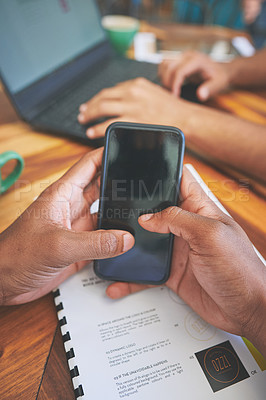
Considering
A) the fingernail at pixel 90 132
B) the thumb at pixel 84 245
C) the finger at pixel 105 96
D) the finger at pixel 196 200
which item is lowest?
the finger at pixel 196 200

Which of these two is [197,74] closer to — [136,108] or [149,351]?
[136,108]

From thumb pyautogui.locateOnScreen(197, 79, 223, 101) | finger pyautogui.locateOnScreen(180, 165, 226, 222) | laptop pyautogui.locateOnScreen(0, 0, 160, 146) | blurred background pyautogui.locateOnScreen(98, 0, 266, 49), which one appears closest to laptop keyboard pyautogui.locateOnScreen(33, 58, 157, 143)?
laptop pyautogui.locateOnScreen(0, 0, 160, 146)

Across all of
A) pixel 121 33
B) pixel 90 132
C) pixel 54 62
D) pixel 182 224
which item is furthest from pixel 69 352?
pixel 121 33

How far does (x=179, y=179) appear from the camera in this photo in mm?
409

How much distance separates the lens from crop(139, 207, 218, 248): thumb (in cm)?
34

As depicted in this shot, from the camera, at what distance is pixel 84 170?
0.42 metres

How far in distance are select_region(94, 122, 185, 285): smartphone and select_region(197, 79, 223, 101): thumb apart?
16.1 inches

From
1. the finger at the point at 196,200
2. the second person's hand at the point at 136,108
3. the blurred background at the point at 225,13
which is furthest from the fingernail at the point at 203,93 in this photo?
the blurred background at the point at 225,13

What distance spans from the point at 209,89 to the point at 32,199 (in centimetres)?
58

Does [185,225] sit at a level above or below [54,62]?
below

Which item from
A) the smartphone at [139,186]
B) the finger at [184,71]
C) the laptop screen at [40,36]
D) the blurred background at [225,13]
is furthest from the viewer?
the blurred background at [225,13]

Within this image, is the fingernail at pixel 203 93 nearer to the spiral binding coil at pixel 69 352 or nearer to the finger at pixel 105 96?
the finger at pixel 105 96

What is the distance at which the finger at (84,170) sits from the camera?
0.41 meters

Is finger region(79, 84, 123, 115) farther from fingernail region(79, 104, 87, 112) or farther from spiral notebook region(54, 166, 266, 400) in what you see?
spiral notebook region(54, 166, 266, 400)
